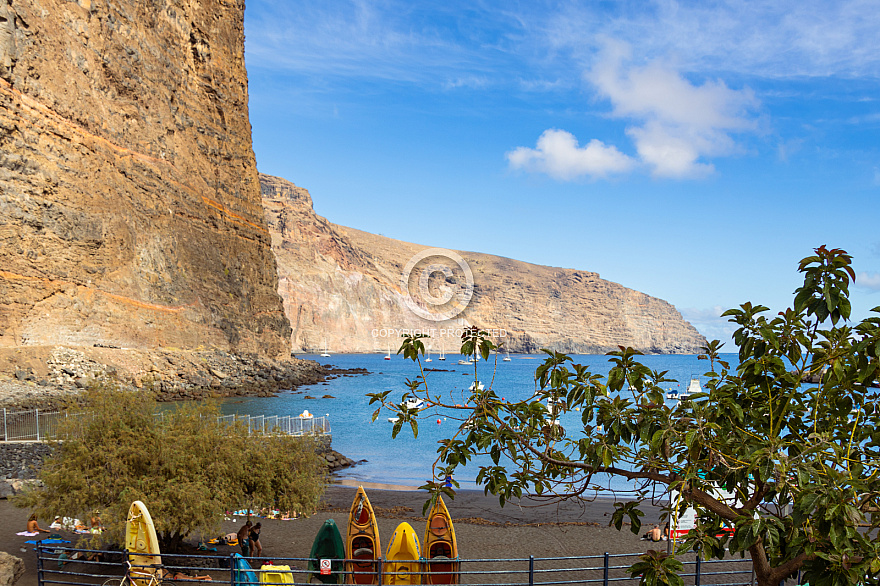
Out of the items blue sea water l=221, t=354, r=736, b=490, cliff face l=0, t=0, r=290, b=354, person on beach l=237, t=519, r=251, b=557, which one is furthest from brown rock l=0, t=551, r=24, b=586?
cliff face l=0, t=0, r=290, b=354

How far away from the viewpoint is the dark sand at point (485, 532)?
16.2 meters

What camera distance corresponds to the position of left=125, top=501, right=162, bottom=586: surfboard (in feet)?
38.5

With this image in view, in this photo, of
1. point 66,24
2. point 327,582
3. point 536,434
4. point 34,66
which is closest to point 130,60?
point 66,24

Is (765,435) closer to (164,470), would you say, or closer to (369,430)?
(164,470)

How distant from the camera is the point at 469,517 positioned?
2312 centimetres

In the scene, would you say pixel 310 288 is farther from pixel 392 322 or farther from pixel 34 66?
pixel 34 66

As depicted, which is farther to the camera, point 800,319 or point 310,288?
point 310,288

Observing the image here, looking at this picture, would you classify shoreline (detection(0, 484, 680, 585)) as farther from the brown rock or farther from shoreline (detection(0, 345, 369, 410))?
shoreline (detection(0, 345, 369, 410))

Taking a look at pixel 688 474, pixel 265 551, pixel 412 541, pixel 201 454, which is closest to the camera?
pixel 688 474

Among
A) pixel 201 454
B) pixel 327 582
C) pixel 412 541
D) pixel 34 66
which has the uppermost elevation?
pixel 34 66

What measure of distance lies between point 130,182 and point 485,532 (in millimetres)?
54152

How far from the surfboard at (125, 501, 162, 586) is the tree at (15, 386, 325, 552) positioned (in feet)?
1.99

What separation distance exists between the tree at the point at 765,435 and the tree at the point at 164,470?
865 centimetres

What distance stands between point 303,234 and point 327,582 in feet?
550
